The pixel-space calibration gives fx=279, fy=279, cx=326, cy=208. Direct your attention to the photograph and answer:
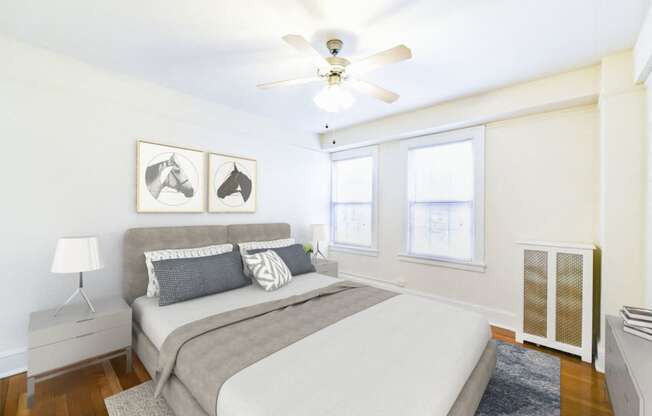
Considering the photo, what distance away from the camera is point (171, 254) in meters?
2.71

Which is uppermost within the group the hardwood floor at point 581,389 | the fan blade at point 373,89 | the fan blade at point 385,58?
the fan blade at point 385,58

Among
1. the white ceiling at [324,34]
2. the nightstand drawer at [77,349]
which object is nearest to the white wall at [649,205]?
the white ceiling at [324,34]

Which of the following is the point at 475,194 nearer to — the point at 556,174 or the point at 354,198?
the point at 556,174

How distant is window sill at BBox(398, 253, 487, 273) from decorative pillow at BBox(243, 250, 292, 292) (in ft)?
6.12

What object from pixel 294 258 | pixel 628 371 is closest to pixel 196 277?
pixel 294 258

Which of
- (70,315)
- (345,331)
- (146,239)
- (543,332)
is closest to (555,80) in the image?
(543,332)

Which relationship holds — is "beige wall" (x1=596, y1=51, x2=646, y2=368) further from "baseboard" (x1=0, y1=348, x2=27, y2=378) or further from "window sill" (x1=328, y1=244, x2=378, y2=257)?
"baseboard" (x1=0, y1=348, x2=27, y2=378)

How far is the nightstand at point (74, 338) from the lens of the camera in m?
1.89

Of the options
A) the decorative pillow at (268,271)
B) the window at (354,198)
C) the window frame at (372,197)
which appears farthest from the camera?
the window at (354,198)

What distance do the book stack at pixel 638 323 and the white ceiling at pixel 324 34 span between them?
6.41ft

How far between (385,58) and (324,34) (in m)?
0.57

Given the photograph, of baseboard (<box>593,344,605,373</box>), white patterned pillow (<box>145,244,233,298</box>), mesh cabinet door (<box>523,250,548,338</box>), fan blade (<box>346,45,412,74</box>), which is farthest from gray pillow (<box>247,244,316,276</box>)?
baseboard (<box>593,344,605,373</box>)

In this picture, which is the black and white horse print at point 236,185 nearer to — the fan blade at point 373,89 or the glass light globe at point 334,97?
the glass light globe at point 334,97

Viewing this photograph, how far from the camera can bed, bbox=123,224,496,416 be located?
1195 millimetres
